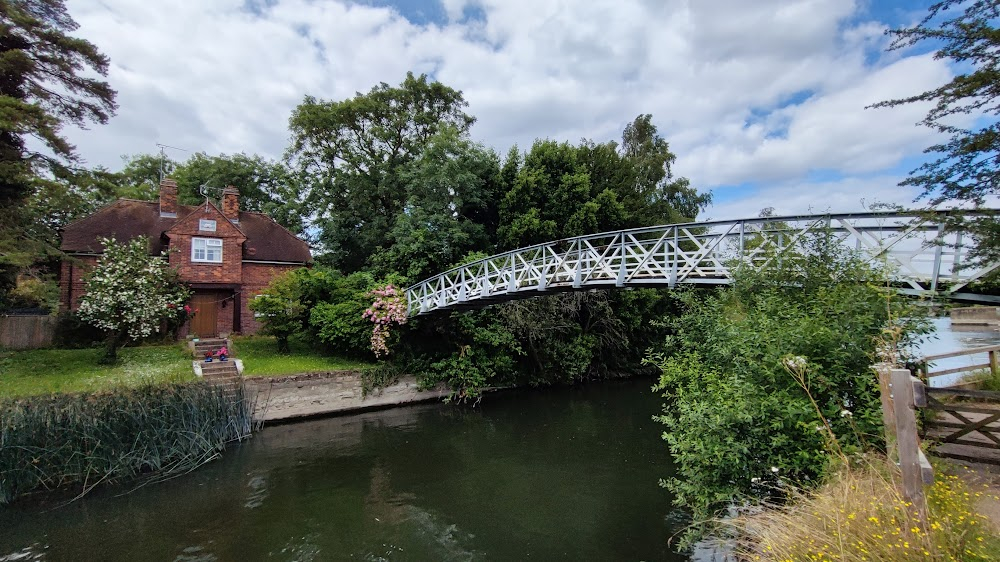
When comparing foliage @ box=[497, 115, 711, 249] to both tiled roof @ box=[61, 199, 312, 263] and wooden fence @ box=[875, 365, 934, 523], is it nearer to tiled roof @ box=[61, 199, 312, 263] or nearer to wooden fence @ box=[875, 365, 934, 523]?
tiled roof @ box=[61, 199, 312, 263]

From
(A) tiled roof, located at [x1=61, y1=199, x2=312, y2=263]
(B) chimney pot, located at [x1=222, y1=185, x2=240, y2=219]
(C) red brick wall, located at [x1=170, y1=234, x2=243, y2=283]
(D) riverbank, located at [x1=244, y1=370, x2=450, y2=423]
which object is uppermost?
(B) chimney pot, located at [x1=222, y1=185, x2=240, y2=219]

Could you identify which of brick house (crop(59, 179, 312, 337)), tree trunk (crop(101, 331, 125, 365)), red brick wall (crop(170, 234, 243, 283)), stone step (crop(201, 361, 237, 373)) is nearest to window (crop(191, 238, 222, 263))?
brick house (crop(59, 179, 312, 337))

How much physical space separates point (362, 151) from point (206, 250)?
10897mm

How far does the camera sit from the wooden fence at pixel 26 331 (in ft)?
59.5

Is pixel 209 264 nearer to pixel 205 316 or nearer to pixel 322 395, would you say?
pixel 205 316

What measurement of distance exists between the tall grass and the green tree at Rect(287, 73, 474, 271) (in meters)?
15.1

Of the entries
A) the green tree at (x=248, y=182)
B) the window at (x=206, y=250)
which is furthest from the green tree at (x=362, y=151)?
the window at (x=206, y=250)

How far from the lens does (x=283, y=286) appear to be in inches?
771

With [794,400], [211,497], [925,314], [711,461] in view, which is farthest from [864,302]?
[211,497]

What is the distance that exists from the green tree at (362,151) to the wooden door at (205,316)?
667 cm

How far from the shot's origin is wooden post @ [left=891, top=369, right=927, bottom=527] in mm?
3756

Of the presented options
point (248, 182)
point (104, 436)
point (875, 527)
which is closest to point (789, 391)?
point (875, 527)

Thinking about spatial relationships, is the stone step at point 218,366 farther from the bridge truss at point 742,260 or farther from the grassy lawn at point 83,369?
the bridge truss at point 742,260

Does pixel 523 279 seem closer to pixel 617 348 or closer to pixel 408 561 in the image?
pixel 408 561
